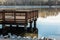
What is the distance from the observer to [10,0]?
3431cm

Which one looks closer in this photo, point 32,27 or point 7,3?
point 32,27

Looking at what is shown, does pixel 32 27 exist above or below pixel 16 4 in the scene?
above

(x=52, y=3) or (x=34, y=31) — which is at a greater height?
(x=34, y=31)

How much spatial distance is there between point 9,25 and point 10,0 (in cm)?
2286

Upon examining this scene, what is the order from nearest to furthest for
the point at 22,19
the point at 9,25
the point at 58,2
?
the point at 22,19 < the point at 9,25 < the point at 58,2

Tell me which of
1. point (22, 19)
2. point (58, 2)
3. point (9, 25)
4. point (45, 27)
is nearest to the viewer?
point (22, 19)

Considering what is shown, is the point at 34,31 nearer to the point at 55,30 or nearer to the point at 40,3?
the point at 55,30

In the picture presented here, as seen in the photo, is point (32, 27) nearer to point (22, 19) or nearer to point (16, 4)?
point (22, 19)

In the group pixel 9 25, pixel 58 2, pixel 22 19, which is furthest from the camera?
pixel 58 2

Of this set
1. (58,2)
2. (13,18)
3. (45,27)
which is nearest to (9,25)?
(13,18)

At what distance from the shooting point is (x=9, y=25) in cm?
1177

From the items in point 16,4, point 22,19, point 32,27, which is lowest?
point 16,4

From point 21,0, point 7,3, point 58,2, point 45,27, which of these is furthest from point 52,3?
point 45,27

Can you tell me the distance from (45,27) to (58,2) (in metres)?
20.6
